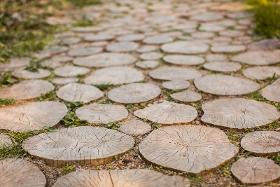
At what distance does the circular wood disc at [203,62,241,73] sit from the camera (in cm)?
335

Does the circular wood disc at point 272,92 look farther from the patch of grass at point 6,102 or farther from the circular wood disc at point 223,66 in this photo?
the patch of grass at point 6,102

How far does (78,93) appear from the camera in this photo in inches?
118

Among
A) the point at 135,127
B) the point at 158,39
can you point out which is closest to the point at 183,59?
the point at 158,39

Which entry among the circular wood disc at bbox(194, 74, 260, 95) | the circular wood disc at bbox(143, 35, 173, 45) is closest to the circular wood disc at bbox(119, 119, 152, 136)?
the circular wood disc at bbox(194, 74, 260, 95)

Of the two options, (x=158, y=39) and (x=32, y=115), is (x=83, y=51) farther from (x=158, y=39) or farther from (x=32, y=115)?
(x=32, y=115)

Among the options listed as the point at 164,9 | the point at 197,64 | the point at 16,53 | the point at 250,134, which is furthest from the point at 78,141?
the point at 164,9

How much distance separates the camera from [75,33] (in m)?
4.96

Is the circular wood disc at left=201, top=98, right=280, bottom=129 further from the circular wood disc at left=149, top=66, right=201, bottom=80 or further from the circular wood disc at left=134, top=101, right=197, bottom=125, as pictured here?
the circular wood disc at left=149, top=66, right=201, bottom=80

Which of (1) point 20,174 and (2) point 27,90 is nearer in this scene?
(1) point 20,174

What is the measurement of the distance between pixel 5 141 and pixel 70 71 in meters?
1.33

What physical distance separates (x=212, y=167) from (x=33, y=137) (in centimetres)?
106

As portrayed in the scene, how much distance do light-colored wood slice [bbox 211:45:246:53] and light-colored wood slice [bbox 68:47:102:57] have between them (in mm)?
1204

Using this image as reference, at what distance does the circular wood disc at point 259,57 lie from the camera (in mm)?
3504

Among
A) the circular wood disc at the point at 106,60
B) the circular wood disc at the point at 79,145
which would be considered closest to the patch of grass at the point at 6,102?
the circular wood disc at the point at 79,145
